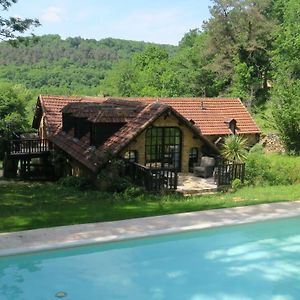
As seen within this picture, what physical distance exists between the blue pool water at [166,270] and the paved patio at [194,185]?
632cm

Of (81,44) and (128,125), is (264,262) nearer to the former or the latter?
(128,125)

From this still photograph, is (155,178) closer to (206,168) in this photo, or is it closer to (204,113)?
(206,168)

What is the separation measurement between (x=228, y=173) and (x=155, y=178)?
3.88 metres

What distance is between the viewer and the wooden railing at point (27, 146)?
25764 mm

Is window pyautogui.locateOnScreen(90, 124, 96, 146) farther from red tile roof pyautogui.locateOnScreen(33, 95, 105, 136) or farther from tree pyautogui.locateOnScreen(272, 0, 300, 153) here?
tree pyautogui.locateOnScreen(272, 0, 300, 153)

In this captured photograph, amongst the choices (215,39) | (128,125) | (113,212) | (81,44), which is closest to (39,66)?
(81,44)

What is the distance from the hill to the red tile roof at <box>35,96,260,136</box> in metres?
67.0

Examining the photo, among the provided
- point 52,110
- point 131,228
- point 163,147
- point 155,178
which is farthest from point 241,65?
point 131,228

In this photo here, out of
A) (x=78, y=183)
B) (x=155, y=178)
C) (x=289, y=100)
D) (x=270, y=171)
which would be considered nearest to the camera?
(x=155, y=178)

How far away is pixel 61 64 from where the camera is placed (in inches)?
4658

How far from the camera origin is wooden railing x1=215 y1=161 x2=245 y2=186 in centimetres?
2022

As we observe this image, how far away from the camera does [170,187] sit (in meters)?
19.1

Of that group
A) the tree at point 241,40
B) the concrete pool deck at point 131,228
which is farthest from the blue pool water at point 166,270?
the tree at point 241,40

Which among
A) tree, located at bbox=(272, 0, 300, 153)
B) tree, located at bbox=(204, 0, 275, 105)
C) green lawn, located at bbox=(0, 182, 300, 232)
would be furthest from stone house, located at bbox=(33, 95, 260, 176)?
tree, located at bbox=(204, 0, 275, 105)
